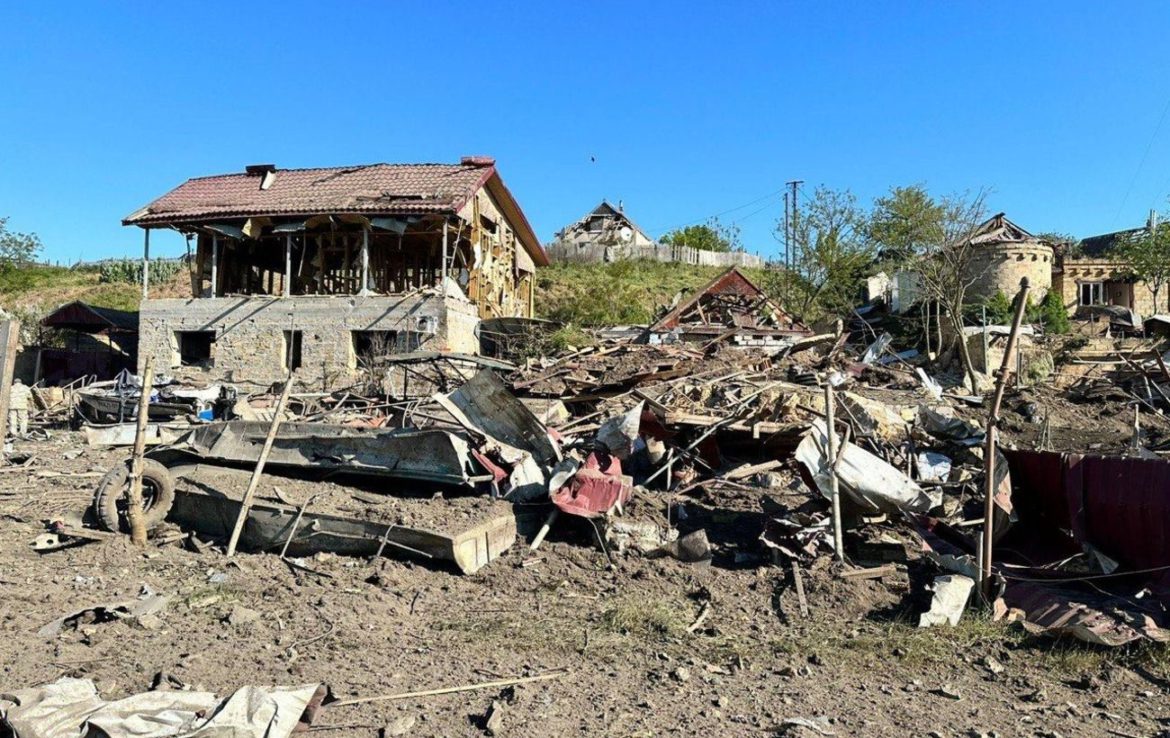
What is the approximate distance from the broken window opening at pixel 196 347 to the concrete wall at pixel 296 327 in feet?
0.61

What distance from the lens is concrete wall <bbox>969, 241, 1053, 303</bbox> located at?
32.1 meters

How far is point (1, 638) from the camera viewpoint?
5902 mm

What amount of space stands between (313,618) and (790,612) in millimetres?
4053

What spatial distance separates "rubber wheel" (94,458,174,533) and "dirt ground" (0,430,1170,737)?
427mm

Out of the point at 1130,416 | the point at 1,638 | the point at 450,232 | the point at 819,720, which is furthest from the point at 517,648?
the point at 450,232

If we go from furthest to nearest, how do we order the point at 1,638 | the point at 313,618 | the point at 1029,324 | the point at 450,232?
the point at 1029,324, the point at 450,232, the point at 313,618, the point at 1,638

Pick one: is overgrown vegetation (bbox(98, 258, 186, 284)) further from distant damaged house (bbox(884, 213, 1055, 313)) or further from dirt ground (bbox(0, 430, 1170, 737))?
dirt ground (bbox(0, 430, 1170, 737))

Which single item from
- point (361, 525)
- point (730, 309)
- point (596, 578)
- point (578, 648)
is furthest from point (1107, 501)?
point (730, 309)

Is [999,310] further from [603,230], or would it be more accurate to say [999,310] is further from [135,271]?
[135,271]

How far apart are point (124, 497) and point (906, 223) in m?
27.9

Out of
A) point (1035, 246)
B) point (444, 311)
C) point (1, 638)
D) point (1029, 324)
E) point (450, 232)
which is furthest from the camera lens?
point (1035, 246)

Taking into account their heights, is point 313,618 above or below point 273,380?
below

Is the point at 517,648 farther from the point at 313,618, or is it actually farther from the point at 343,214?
the point at 343,214

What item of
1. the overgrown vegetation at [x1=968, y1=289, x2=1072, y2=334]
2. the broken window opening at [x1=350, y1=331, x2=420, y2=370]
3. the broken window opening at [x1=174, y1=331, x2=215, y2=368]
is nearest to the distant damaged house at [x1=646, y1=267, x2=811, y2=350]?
the broken window opening at [x1=350, y1=331, x2=420, y2=370]
